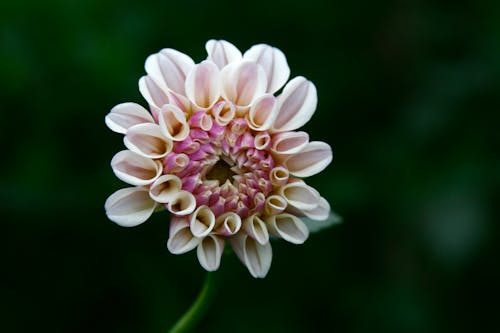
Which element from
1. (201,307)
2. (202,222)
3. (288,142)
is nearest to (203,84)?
(288,142)

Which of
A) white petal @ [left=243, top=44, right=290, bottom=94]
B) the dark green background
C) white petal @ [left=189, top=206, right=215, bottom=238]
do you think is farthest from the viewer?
the dark green background

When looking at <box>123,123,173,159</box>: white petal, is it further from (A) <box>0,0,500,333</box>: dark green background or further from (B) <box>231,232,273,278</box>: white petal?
(A) <box>0,0,500,333</box>: dark green background

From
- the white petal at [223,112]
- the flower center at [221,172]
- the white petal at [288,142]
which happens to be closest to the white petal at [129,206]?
the flower center at [221,172]

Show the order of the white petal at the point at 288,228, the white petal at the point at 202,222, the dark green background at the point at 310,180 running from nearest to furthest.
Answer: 1. the white petal at the point at 202,222
2. the white petal at the point at 288,228
3. the dark green background at the point at 310,180

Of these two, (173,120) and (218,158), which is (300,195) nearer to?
(218,158)

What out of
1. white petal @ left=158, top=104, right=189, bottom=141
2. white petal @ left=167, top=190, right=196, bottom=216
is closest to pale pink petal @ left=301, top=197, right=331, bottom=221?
white petal @ left=167, top=190, right=196, bottom=216

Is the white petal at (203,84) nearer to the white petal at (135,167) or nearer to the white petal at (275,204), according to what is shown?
the white petal at (135,167)
